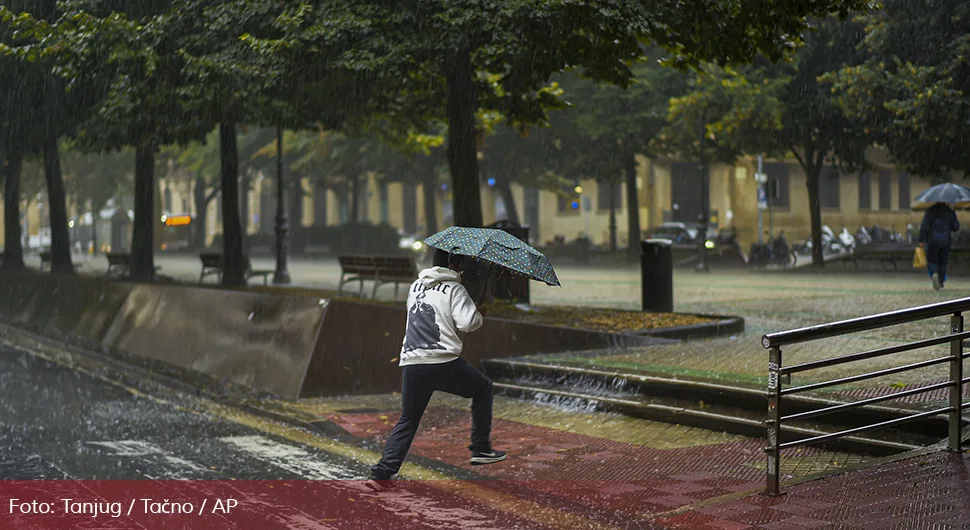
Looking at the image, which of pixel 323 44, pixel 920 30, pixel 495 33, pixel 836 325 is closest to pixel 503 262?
pixel 836 325

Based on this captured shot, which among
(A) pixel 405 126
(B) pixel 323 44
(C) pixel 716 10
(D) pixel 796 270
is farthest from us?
(D) pixel 796 270

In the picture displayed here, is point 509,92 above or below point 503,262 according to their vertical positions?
above

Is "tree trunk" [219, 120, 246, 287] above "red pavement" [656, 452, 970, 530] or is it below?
above

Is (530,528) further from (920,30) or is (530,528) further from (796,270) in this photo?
(796,270)

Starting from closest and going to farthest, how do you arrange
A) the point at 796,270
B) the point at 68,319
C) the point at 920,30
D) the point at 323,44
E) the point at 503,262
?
the point at 503,262
the point at 323,44
the point at 68,319
the point at 920,30
the point at 796,270

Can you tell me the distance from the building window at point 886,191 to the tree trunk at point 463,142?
5777 cm

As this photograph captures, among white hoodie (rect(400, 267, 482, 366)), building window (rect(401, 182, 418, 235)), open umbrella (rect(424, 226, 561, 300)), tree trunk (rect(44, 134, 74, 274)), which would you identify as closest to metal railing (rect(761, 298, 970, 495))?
open umbrella (rect(424, 226, 561, 300))

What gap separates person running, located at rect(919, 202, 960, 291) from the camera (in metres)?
19.5

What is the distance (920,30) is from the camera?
26.6 metres

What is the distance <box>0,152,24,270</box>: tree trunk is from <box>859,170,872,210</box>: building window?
50.4 metres

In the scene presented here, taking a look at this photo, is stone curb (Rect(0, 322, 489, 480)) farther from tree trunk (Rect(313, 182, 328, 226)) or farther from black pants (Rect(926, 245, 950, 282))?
tree trunk (Rect(313, 182, 328, 226))

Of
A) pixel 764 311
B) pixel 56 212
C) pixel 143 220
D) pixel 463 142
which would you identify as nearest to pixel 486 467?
pixel 463 142

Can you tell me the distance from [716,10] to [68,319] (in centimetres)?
1183

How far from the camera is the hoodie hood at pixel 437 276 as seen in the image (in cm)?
696
